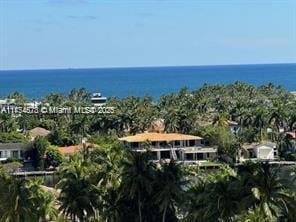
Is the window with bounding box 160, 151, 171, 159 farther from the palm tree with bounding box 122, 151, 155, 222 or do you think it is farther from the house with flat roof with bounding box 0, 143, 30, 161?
the palm tree with bounding box 122, 151, 155, 222

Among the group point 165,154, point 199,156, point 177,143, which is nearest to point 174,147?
point 177,143

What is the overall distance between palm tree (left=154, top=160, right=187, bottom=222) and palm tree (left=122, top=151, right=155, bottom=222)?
0.61m

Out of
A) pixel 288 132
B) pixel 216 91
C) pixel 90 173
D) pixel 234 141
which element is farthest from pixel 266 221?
pixel 216 91

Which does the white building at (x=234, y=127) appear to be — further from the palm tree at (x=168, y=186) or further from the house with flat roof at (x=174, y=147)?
the palm tree at (x=168, y=186)

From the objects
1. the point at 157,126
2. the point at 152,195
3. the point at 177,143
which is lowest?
the point at 152,195

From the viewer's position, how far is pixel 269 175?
35.7 metres

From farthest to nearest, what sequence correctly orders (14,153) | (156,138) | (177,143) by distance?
(14,153) → (177,143) → (156,138)

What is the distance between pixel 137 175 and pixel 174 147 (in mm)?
50762

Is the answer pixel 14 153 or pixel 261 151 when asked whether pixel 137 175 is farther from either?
pixel 14 153

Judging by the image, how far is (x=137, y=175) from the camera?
141 feet

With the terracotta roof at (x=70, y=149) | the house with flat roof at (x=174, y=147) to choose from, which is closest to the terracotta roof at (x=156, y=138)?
the house with flat roof at (x=174, y=147)

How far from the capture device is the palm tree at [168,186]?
4231 cm

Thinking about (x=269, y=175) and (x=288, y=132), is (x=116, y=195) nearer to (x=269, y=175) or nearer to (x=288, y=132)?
(x=269, y=175)

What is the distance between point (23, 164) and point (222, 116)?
3342 centimetres
